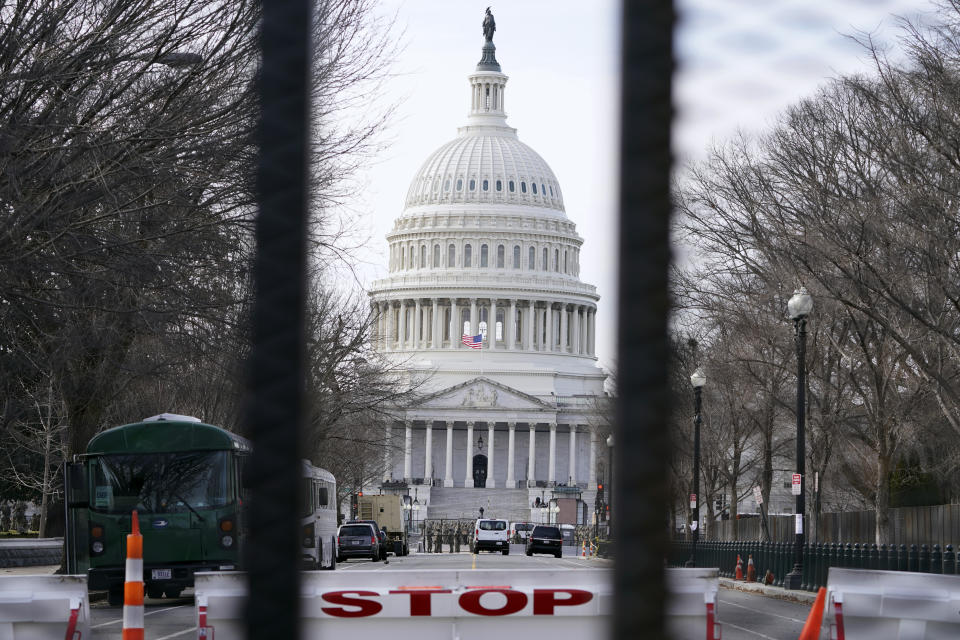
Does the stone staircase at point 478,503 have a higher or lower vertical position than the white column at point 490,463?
lower

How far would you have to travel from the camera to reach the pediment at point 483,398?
14912cm

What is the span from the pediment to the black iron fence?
10369 cm

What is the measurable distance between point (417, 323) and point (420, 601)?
148819 millimetres

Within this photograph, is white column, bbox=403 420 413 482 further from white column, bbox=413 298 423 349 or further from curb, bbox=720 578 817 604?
curb, bbox=720 578 817 604

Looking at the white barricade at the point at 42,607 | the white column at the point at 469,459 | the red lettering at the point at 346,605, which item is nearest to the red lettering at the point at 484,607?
the red lettering at the point at 346,605

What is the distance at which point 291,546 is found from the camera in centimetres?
192

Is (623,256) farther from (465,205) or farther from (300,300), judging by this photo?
(465,205)

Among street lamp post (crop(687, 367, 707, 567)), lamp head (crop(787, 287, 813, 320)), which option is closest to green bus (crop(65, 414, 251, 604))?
lamp head (crop(787, 287, 813, 320))

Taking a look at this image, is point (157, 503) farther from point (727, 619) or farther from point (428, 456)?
point (428, 456)

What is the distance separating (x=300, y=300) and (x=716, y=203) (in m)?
31.3

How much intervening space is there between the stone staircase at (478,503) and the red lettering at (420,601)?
12207 cm

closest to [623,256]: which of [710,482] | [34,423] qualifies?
[34,423]

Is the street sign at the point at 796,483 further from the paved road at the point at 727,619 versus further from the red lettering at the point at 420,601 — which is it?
the red lettering at the point at 420,601

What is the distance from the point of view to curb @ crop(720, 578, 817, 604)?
2777cm
